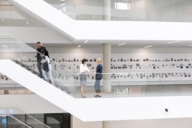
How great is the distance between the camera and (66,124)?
14930 millimetres

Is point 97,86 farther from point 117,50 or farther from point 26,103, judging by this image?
point 117,50

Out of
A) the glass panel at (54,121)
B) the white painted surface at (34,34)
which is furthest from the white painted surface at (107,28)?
the glass panel at (54,121)

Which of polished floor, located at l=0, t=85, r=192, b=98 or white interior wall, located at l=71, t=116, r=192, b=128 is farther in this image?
white interior wall, located at l=71, t=116, r=192, b=128

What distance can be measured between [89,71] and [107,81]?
0.71m

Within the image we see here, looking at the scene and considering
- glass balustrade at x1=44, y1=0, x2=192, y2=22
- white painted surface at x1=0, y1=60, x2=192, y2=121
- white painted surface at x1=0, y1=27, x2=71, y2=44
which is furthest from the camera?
white painted surface at x1=0, y1=27, x2=71, y2=44

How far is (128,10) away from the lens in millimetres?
12055

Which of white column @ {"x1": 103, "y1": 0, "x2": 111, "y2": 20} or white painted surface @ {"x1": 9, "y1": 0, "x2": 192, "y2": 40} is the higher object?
white column @ {"x1": 103, "y1": 0, "x2": 111, "y2": 20}

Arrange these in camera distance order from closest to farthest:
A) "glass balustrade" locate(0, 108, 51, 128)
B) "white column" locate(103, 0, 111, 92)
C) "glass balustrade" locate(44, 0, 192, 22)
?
1. "white column" locate(103, 0, 111, 92)
2. "glass balustrade" locate(0, 108, 51, 128)
3. "glass balustrade" locate(44, 0, 192, 22)

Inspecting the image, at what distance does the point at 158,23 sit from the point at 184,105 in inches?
116

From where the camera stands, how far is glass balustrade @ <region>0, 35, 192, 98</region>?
9969 millimetres

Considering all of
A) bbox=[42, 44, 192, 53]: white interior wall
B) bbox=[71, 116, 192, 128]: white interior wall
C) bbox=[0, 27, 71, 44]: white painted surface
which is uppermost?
bbox=[0, 27, 71, 44]: white painted surface

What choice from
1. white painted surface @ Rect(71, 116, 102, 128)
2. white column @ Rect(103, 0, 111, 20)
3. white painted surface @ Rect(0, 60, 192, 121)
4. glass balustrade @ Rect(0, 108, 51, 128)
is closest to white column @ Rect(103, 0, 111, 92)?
white column @ Rect(103, 0, 111, 20)

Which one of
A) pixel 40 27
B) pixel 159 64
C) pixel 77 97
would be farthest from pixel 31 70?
pixel 159 64

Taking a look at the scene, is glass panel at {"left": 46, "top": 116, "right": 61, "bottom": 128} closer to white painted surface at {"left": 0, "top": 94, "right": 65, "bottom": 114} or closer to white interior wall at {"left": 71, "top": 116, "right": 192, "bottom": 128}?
white interior wall at {"left": 71, "top": 116, "right": 192, "bottom": 128}
